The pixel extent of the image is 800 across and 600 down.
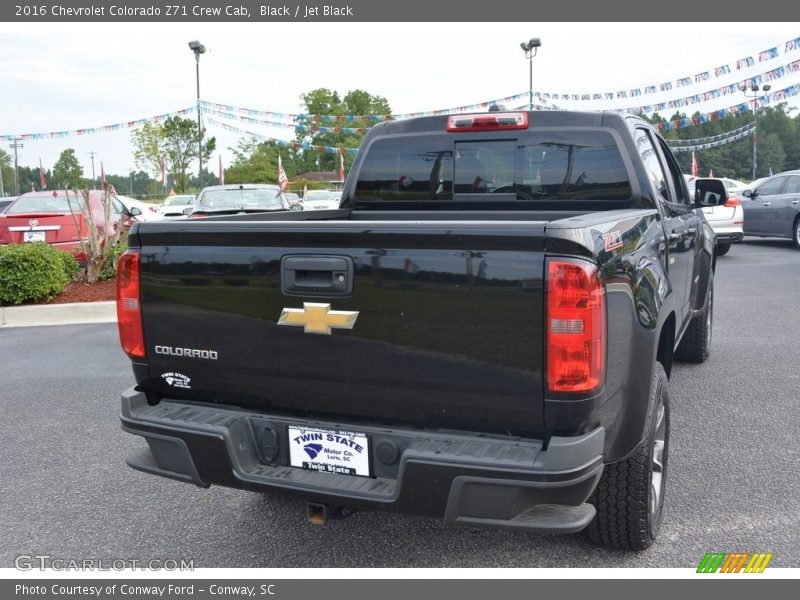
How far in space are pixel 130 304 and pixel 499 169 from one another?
6.82 ft

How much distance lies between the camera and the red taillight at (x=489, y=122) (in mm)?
3881

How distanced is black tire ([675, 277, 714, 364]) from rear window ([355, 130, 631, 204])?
8.52ft

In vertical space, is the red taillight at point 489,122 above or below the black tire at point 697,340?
above

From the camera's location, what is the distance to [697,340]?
607cm

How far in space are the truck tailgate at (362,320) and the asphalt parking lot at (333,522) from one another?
2.77 feet

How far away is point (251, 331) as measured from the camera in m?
2.76

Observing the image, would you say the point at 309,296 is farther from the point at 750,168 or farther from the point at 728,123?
the point at 750,168

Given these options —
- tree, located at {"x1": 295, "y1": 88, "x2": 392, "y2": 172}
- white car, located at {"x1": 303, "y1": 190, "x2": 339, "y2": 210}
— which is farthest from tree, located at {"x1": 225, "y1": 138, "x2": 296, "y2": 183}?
white car, located at {"x1": 303, "y1": 190, "x2": 339, "y2": 210}

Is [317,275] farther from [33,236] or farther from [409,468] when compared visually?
[33,236]

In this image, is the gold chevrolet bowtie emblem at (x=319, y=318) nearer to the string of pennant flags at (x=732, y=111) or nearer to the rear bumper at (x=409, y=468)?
the rear bumper at (x=409, y=468)

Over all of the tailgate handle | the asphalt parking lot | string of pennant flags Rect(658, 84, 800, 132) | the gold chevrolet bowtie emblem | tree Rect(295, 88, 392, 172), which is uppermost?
tree Rect(295, 88, 392, 172)

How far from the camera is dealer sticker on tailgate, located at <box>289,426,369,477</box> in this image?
2.66 metres

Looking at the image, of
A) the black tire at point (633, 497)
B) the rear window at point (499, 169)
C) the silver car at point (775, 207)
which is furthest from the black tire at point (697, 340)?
the silver car at point (775, 207)

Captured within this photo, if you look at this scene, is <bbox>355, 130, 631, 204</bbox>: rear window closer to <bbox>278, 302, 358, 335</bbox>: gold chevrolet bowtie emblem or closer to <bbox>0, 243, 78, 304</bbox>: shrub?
<bbox>278, 302, 358, 335</bbox>: gold chevrolet bowtie emblem
